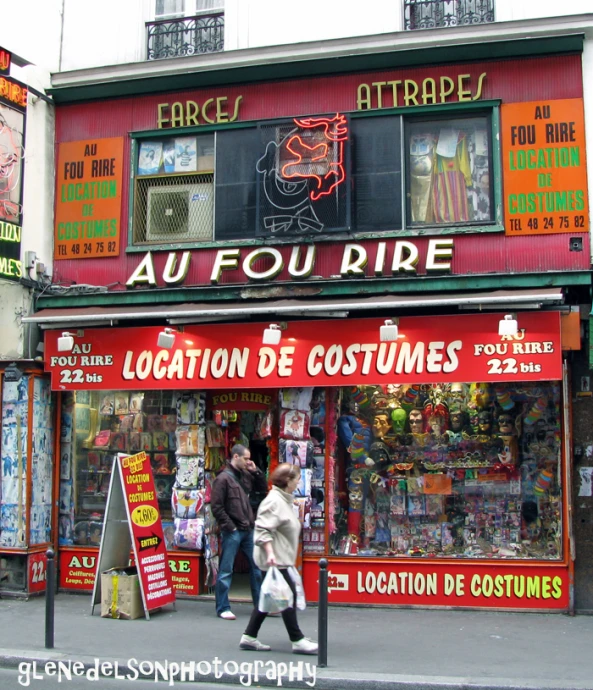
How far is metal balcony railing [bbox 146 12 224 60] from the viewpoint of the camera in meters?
11.9

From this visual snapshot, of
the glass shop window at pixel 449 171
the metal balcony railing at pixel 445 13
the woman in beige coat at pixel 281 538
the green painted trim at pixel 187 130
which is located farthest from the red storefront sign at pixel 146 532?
the metal balcony railing at pixel 445 13

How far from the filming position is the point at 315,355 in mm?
10633

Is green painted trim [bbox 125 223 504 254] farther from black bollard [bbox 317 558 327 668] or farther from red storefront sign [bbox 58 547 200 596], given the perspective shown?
black bollard [bbox 317 558 327 668]

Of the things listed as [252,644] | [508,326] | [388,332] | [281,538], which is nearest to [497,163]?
[508,326]

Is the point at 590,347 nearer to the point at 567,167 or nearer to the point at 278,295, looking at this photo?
the point at 567,167

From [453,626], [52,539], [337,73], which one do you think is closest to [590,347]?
[453,626]

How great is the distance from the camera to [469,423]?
10.7 metres

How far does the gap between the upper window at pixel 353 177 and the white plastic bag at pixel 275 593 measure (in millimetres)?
4722

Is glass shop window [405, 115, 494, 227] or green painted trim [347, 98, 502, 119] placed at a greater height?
green painted trim [347, 98, 502, 119]

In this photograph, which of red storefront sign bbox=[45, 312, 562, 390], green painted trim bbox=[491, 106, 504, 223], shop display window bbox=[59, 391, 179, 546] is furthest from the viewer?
shop display window bbox=[59, 391, 179, 546]

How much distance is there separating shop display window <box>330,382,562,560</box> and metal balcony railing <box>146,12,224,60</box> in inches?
201

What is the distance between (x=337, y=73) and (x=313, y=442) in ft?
15.3

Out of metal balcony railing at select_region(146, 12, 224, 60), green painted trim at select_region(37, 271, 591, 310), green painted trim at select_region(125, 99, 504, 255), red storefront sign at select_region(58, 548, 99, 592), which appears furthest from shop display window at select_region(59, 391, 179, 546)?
metal balcony railing at select_region(146, 12, 224, 60)

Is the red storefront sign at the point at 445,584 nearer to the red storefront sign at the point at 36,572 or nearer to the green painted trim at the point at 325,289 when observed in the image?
the green painted trim at the point at 325,289
